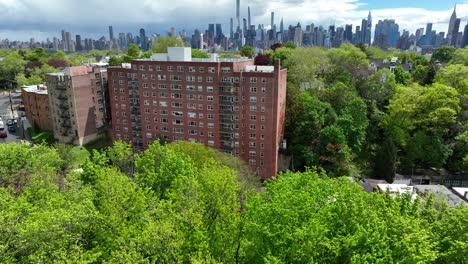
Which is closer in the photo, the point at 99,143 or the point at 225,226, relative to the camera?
the point at 225,226

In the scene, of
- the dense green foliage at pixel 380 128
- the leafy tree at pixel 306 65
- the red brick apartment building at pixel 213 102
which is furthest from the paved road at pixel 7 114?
the leafy tree at pixel 306 65

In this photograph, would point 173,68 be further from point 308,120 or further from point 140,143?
point 308,120

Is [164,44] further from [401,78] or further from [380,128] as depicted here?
[380,128]

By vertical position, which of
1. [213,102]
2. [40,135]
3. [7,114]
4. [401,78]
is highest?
[401,78]

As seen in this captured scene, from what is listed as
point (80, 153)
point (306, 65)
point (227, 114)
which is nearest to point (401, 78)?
point (306, 65)

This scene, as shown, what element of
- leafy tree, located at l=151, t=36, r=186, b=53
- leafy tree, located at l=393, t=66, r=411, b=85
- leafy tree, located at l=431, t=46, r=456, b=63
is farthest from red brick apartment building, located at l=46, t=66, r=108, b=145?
leafy tree, located at l=431, t=46, r=456, b=63

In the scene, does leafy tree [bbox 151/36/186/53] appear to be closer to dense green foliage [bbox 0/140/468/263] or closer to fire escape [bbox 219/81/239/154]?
fire escape [bbox 219/81/239/154]
